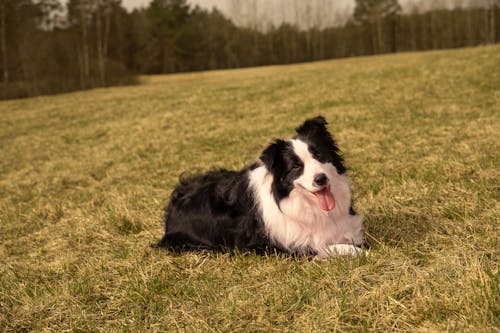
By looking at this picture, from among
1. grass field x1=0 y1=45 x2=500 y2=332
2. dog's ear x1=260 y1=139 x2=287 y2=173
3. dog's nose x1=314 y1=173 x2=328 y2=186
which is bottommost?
grass field x1=0 y1=45 x2=500 y2=332

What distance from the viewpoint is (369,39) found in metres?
67.4

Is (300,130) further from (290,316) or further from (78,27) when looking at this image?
(78,27)

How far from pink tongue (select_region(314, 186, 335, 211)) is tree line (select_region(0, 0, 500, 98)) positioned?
35.0m

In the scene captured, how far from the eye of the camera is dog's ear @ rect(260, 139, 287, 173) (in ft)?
12.4

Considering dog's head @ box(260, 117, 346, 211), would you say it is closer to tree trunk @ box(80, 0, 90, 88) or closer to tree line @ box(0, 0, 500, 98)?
tree line @ box(0, 0, 500, 98)

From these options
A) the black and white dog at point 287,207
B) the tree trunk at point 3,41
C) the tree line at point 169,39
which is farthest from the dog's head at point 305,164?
the tree trunk at point 3,41

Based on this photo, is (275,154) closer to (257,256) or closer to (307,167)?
(307,167)

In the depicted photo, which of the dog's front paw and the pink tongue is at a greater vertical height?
the pink tongue

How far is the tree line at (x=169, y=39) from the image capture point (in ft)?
116

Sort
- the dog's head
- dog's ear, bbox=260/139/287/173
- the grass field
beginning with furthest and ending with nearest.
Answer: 1. dog's ear, bbox=260/139/287/173
2. the dog's head
3. the grass field

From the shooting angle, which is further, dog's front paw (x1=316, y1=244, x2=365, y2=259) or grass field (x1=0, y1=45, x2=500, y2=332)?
dog's front paw (x1=316, y1=244, x2=365, y2=259)

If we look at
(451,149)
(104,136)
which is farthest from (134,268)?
(104,136)

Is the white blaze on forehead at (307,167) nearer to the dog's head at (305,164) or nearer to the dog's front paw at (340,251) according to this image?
the dog's head at (305,164)

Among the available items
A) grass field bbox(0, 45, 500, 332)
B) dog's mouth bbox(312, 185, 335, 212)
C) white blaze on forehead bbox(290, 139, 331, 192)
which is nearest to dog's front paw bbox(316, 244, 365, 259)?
grass field bbox(0, 45, 500, 332)
